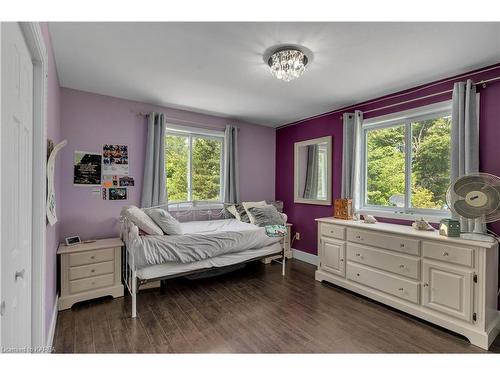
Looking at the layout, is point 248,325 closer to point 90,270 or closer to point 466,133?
point 90,270

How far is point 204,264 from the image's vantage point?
2742mm

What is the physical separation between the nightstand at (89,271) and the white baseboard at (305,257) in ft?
8.73

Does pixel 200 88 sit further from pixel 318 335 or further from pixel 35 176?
pixel 318 335

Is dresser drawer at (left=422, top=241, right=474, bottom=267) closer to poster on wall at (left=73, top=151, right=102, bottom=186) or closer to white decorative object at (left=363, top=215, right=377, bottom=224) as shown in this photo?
white decorative object at (left=363, top=215, right=377, bottom=224)

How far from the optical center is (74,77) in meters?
2.51

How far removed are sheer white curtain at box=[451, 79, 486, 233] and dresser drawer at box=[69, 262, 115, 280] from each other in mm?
3513

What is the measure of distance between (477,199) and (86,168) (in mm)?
3966

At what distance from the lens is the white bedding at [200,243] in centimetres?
242

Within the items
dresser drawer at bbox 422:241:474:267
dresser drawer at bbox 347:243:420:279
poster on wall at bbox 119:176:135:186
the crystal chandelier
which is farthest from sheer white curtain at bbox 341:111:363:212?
poster on wall at bbox 119:176:135:186

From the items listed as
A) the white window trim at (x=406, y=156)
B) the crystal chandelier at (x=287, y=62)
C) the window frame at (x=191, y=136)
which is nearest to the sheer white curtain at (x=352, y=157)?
the white window trim at (x=406, y=156)

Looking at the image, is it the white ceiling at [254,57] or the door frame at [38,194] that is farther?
the white ceiling at [254,57]

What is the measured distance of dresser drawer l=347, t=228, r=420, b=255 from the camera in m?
2.31

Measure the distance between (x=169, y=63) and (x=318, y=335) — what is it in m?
2.68

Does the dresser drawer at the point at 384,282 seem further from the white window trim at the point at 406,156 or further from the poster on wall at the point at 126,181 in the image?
the poster on wall at the point at 126,181
